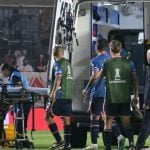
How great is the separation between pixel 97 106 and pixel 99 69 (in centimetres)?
63

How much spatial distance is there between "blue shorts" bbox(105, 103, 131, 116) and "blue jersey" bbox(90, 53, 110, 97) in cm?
86

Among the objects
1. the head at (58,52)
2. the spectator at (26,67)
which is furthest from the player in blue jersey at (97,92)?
the spectator at (26,67)

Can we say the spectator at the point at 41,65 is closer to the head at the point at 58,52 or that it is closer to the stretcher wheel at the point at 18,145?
the stretcher wheel at the point at 18,145

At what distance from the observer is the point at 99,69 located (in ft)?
49.2

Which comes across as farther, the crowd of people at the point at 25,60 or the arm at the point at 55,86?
the crowd of people at the point at 25,60

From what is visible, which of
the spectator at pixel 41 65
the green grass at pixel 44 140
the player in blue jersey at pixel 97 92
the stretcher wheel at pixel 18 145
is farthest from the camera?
the spectator at pixel 41 65

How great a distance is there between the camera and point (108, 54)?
1540cm

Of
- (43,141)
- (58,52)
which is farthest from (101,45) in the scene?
(43,141)

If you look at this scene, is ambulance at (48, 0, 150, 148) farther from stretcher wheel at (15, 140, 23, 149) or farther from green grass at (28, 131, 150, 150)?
stretcher wheel at (15, 140, 23, 149)

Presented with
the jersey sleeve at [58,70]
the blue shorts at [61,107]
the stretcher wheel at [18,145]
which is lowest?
the stretcher wheel at [18,145]

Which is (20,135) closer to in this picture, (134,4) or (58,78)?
(58,78)

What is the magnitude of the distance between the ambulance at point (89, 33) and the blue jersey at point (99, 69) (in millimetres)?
1003

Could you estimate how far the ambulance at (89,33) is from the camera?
1630 cm

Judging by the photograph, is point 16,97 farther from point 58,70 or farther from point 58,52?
point 58,52
